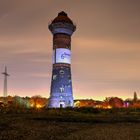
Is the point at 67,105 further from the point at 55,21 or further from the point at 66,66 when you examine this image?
the point at 55,21

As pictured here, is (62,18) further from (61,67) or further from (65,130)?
(65,130)

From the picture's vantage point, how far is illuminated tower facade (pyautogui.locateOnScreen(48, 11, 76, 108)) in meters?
127

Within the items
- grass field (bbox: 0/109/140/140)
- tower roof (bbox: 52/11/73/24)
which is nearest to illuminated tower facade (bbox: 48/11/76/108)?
tower roof (bbox: 52/11/73/24)

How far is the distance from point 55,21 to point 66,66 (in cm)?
1888

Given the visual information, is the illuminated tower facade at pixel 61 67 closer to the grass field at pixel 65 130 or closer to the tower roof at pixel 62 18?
the tower roof at pixel 62 18

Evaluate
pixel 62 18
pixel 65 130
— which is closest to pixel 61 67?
pixel 62 18

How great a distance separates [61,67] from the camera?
5027 inches

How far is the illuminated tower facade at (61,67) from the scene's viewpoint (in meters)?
127

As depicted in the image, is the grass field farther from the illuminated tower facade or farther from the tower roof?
the tower roof

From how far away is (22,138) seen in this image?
A: 87.7ft

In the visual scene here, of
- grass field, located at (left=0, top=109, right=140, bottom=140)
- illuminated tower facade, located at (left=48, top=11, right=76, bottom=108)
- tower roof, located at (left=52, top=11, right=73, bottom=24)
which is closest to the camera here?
grass field, located at (left=0, top=109, right=140, bottom=140)

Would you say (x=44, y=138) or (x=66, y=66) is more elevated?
(x=66, y=66)

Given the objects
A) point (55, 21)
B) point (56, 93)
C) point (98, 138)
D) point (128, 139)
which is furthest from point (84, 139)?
point (55, 21)

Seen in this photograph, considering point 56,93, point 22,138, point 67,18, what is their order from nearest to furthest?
point 22,138 < point 56,93 < point 67,18
